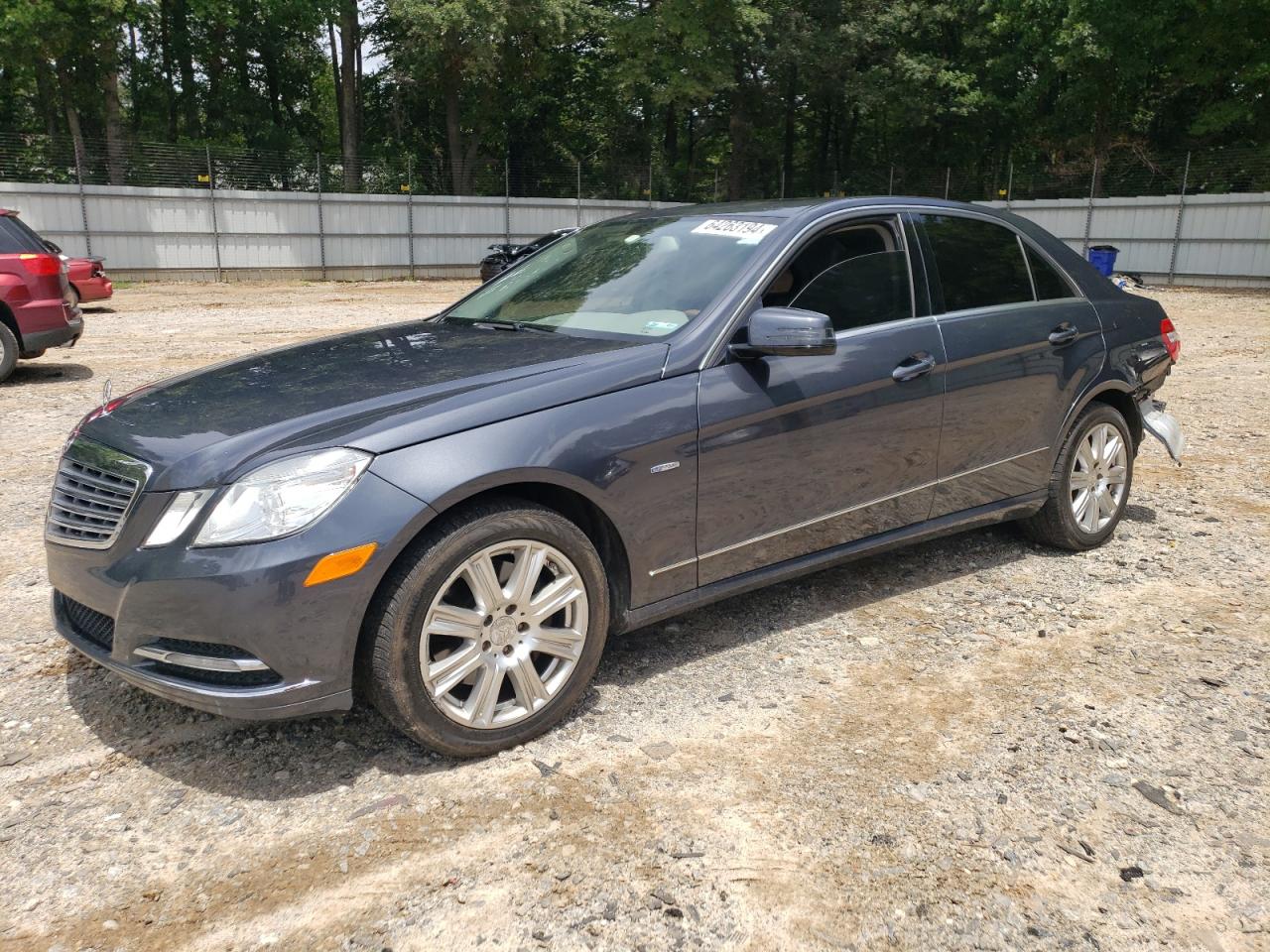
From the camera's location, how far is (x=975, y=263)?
4668 mm

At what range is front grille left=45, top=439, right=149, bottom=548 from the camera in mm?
3018

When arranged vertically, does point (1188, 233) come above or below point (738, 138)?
below

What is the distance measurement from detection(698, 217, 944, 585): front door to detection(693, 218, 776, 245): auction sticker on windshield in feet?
0.56

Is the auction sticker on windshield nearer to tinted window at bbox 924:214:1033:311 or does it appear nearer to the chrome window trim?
tinted window at bbox 924:214:1033:311

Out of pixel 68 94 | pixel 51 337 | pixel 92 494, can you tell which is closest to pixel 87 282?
pixel 51 337

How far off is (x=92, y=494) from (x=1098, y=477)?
4471mm

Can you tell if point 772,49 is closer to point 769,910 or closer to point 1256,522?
point 1256,522

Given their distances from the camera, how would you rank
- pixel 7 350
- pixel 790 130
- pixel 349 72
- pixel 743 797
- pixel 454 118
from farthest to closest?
pixel 790 130, pixel 454 118, pixel 349 72, pixel 7 350, pixel 743 797

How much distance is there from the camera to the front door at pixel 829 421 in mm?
3646

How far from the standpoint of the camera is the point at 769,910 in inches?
101

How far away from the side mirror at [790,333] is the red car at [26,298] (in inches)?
353

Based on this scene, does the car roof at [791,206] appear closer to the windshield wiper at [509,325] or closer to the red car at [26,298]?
the windshield wiper at [509,325]

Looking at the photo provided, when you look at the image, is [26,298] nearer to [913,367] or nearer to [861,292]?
[861,292]

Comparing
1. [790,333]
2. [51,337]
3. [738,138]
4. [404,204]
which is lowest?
[51,337]
